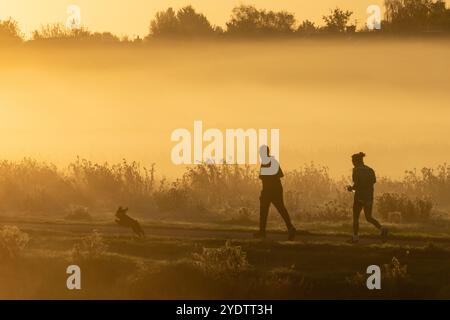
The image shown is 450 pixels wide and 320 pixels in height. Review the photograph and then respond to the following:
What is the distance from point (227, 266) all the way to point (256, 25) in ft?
185

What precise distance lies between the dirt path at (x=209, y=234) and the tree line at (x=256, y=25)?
1625 inches

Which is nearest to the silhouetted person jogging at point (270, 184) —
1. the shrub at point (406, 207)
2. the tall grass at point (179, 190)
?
the shrub at point (406, 207)

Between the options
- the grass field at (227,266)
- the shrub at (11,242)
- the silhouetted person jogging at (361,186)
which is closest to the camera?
the grass field at (227,266)

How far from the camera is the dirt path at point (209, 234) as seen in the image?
31.8m

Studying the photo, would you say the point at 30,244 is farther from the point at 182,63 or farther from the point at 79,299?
the point at 182,63

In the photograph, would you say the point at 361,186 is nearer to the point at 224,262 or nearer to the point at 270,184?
the point at 270,184

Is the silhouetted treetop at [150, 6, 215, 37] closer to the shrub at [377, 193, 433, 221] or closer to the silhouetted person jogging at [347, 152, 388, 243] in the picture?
the shrub at [377, 193, 433, 221]

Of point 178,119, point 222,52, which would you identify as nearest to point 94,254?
point 178,119

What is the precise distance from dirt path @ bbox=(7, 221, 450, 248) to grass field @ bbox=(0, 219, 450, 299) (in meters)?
0.05

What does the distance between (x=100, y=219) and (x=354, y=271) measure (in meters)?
11.5

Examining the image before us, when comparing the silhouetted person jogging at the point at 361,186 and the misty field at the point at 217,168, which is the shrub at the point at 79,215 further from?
the silhouetted person jogging at the point at 361,186

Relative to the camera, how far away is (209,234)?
111 ft

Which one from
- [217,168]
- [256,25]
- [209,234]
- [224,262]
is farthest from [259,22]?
[224,262]

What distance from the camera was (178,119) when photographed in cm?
7631
